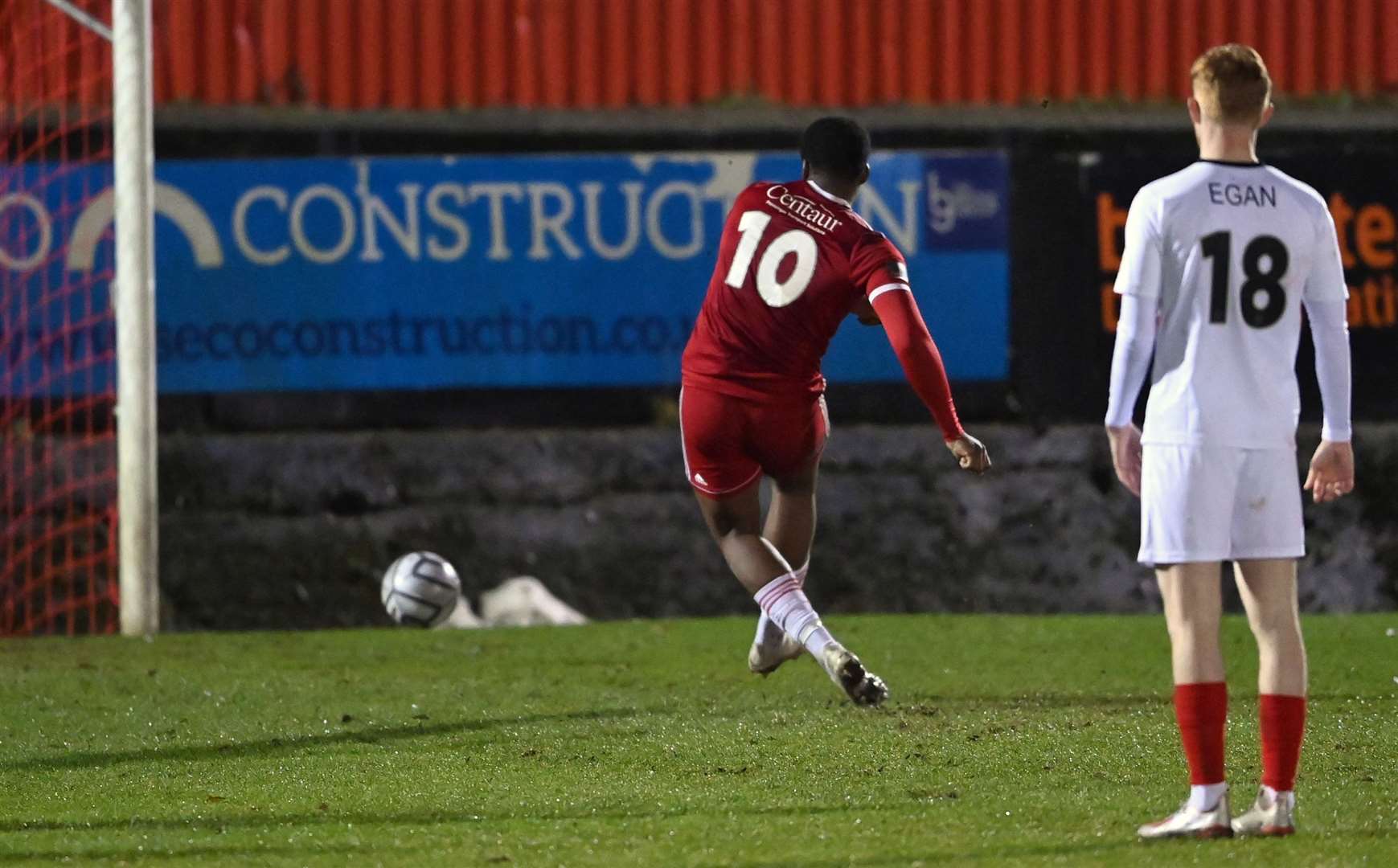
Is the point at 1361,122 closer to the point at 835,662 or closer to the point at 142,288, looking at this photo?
the point at 142,288

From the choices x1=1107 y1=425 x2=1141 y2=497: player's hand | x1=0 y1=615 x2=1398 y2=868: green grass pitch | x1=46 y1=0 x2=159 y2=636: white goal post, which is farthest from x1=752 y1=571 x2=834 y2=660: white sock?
x1=46 y1=0 x2=159 y2=636: white goal post

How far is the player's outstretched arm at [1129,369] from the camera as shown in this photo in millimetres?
4672

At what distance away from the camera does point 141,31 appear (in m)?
10.6

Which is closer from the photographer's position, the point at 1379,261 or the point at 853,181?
the point at 853,181

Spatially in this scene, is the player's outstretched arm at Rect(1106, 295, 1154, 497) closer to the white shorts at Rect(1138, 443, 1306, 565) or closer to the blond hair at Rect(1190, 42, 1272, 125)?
the white shorts at Rect(1138, 443, 1306, 565)

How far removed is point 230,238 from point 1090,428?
4998mm

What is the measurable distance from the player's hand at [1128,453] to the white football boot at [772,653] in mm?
2357

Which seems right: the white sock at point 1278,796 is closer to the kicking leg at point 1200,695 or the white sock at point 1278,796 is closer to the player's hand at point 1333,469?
the kicking leg at point 1200,695

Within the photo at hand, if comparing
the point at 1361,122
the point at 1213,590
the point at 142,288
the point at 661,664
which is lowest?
the point at 661,664

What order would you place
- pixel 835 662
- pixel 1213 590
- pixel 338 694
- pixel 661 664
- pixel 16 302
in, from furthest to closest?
pixel 16 302 → pixel 661 664 → pixel 338 694 → pixel 835 662 → pixel 1213 590

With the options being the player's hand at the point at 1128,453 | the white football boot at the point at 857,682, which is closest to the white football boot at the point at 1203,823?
the player's hand at the point at 1128,453

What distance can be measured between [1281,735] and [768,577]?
2.34 meters

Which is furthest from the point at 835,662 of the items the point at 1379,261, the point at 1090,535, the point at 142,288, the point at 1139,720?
the point at 1379,261

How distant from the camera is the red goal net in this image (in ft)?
40.3
